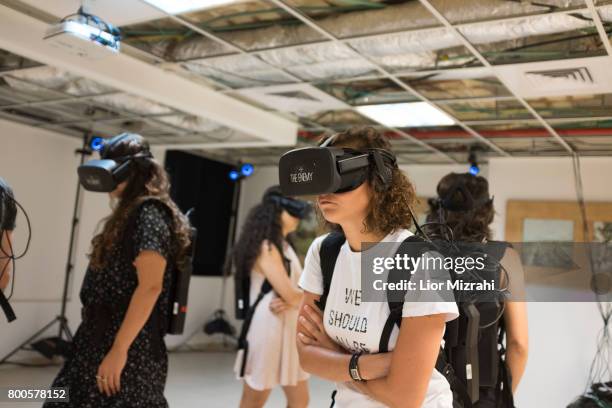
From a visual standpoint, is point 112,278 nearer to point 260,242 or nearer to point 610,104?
point 260,242

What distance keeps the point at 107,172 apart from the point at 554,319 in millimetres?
1527

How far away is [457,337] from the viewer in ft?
4.41

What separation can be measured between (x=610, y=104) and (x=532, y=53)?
966 mm

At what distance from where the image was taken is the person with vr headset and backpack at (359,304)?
1.12m

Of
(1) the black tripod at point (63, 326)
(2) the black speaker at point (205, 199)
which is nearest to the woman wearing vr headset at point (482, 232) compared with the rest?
(1) the black tripod at point (63, 326)

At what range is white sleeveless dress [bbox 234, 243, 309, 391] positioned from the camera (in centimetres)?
282

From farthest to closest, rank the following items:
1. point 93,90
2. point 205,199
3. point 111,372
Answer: point 205,199 → point 93,90 → point 111,372

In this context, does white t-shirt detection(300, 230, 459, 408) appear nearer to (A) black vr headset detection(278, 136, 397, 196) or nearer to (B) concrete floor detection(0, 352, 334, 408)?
(A) black vr headset detection(278, 136, 397, 196)

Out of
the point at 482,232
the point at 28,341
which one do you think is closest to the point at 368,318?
the point at 482,232

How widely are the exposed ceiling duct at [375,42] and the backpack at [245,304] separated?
1351 millimetres

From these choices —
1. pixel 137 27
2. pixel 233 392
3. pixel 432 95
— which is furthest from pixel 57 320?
pixel 432 95

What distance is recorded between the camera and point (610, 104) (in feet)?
12.9

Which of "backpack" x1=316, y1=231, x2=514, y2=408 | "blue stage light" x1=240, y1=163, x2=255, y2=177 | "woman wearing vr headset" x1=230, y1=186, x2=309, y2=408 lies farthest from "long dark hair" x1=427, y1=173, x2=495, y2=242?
"blue stage light" x1=240, y1=163, x2=255, y2=177

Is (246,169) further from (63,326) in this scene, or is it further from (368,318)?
(368,318)
